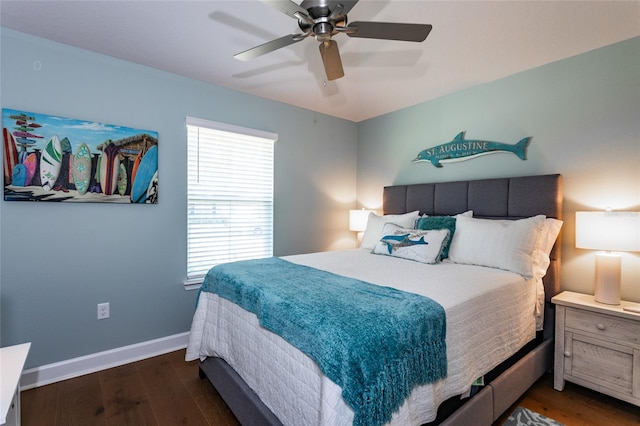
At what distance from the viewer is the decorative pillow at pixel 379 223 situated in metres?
2.94

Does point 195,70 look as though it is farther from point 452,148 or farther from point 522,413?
point 522,413

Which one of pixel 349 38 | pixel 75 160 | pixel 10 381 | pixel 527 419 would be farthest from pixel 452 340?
pixel 75 160

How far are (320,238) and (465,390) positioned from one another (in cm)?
246

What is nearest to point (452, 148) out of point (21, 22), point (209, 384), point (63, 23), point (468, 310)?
point (468, 310)

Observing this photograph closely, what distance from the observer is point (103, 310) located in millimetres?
2348

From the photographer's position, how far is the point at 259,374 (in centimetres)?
147

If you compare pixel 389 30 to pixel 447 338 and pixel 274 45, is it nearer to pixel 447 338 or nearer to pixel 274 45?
pixel 274 45

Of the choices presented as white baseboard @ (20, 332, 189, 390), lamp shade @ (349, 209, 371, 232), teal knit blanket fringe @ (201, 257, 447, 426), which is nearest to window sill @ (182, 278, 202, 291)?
white baseboard @ (20, 332, 189, 390)

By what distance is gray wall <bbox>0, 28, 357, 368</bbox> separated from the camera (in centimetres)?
205

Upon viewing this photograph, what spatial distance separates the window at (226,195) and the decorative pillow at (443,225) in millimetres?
1612

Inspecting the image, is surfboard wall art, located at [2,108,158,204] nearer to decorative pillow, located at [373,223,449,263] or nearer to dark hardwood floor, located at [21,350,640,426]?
dark hardwood floor, located at [21,350,640,426]

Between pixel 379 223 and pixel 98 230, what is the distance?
250 cm

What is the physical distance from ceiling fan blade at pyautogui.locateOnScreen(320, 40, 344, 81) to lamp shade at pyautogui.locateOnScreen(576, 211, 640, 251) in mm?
1898

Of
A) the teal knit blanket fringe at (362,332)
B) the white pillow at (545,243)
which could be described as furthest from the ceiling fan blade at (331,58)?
the white pillow at (545,243)
